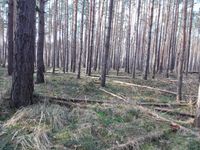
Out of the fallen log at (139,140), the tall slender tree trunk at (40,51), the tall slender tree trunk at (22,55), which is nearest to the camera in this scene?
the fallen log at (139,140)

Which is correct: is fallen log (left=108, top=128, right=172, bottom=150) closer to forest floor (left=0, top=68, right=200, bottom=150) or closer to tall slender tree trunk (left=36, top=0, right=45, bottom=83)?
forest floor (left=0, top=68, right=200, bottom=150)

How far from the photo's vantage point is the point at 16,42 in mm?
6574

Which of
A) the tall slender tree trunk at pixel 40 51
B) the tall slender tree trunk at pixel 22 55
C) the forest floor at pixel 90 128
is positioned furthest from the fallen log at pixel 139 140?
the tall slender tree trunk at pixel 40 51

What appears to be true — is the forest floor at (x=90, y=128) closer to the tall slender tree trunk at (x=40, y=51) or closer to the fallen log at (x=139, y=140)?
the fallen log at (x=139, y=140)

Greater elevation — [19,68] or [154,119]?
[19,68]

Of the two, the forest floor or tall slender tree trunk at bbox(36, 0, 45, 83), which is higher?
tall slender tree trunk at bbox(36, 0, 45, 83)

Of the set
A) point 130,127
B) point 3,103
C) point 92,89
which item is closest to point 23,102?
point 3,103

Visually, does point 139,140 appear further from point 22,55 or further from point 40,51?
point 40,51

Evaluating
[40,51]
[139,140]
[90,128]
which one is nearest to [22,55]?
[90,128]

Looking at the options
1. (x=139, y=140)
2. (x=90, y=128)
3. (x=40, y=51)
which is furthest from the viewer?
(x=40, y=51)

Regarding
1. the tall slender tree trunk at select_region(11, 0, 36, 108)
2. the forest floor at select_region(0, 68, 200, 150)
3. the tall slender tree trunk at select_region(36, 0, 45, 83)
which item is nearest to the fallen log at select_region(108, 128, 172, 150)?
the forest floor at select_region(0, 68, 200, 150)

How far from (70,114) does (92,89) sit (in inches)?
209

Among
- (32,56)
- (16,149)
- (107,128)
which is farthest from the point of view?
(32,56)

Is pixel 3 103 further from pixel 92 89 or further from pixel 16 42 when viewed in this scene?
pixel 92 89
